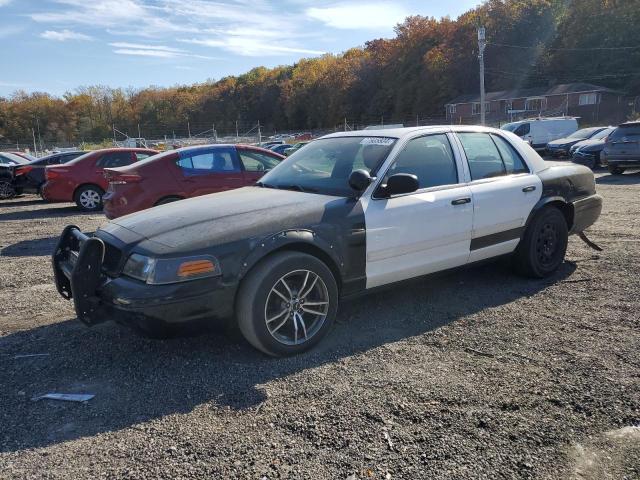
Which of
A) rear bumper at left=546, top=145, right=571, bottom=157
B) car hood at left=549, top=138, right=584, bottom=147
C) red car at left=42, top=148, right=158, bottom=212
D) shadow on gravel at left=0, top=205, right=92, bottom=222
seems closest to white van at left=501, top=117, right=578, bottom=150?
rear bumper at left=546, top=145, right=571, bottom=157

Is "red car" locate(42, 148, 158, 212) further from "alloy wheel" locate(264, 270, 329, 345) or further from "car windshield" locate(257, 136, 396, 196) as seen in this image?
"alloy wheel" locate(264, 270, 329, 345)

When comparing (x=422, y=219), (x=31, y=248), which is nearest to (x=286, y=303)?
(x=422, y=219)

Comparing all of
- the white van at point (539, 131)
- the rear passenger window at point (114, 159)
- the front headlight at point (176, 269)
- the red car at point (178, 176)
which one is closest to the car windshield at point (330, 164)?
the front headlight at point (176, 269)

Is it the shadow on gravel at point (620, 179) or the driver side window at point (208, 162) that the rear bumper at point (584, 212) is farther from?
the shadow on gravel at point (620, 179)

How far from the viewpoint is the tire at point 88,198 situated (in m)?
12.2

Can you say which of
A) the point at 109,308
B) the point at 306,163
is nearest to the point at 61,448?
the point at 109,308

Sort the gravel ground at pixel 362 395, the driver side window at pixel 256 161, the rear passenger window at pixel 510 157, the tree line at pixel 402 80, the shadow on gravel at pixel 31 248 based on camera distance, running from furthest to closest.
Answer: the tree line at pixel 402 80
the driver side window at pixel 256 161
the shadow on gravel at pixel 31 248
the rear passenger window at pixel 510 157
the gravel ground at pixel 362 395

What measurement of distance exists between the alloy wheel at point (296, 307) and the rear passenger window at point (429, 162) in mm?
1190

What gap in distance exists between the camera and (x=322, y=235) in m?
3.86

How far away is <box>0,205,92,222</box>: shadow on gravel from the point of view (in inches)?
472

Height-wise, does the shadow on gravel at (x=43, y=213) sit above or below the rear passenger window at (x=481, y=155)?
below

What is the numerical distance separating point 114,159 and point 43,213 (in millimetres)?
2227

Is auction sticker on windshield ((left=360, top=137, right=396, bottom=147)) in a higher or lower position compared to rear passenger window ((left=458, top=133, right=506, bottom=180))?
higher

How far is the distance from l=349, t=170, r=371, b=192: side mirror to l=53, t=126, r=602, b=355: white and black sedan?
12mm
